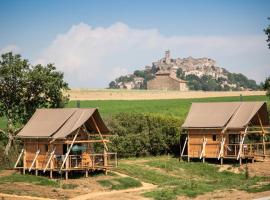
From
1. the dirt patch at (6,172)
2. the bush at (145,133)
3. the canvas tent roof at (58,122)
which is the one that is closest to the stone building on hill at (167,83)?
the bush at (145,133)

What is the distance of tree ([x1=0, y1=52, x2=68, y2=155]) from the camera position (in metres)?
45.2

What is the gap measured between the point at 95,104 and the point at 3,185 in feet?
131

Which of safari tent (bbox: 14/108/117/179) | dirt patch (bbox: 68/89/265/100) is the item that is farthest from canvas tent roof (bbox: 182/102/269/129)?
dirt patch (bbox: 68/89/265/100)

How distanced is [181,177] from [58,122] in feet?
31.3

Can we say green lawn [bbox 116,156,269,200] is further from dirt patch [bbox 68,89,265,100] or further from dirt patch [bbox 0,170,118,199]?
dirt patch [bbox 68,89,265,100]

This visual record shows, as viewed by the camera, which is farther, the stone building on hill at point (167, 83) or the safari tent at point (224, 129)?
the stone building on hill at point (167, 83)

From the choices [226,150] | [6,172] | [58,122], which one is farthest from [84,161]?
[226,150]

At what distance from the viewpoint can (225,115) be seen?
47062mm

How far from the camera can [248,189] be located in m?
35.4

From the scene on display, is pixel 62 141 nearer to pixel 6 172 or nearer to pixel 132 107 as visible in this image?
pixel 6 172

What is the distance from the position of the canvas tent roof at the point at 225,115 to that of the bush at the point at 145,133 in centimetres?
337

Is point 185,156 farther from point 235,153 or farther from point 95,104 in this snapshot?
point 95,104

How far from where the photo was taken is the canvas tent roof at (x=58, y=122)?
38.8 metres

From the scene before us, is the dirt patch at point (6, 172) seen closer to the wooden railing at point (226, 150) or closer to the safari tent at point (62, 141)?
the safari tent at point (62, 141)
